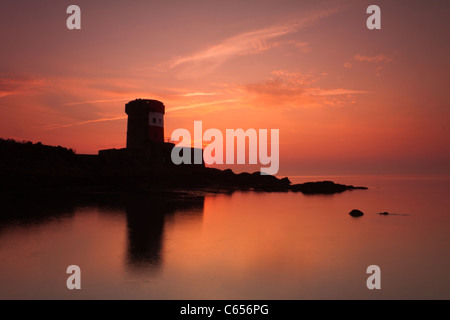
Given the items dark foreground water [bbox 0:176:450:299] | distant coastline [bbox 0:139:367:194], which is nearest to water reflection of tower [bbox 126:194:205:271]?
dark foreground water [bbox 0:176:450:299]

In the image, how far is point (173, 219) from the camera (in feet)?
58.9

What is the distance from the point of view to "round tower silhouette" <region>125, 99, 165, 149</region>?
40.5 m

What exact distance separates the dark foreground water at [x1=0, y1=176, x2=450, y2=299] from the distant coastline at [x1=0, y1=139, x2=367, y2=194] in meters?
9.02

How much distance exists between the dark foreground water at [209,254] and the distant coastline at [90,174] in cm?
902

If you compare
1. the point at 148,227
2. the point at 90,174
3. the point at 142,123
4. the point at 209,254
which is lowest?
the point at 209,254

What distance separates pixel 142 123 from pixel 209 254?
32.0m

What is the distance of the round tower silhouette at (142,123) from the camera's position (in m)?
40.5

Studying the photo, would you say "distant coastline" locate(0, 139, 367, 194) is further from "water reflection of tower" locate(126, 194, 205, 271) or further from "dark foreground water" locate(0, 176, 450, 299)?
"water reflection of tower" locate(126, 194, 205, 271)

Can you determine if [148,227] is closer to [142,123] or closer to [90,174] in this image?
[90,174]

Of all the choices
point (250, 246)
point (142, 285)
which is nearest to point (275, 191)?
point (250, 246)

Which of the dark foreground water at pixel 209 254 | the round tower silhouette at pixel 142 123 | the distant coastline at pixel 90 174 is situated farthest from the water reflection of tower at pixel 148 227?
the round tower silhouette at pixel 142 123

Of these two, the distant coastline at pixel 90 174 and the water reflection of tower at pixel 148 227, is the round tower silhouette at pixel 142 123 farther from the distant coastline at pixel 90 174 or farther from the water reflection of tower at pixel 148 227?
the water reflection of tower at pixel 148 227

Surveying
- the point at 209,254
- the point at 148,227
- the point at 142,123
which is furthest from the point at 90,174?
the point at 209,254

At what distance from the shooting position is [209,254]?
1180cm
